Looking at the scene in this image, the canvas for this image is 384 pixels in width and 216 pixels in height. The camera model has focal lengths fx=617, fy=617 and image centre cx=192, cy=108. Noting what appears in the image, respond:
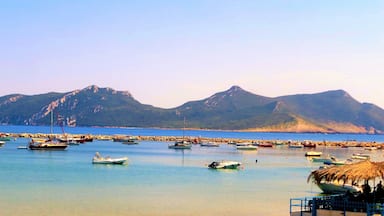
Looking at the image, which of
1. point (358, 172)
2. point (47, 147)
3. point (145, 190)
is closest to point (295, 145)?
point (47, 147)

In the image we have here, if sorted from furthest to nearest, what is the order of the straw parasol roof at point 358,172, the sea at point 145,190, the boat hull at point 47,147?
the boat hull at point 47,147, the sea at point 145,190, the straw parasol roof at point 358,172

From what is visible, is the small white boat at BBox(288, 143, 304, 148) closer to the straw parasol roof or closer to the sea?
the sea

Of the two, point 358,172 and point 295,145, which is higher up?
point 358,172

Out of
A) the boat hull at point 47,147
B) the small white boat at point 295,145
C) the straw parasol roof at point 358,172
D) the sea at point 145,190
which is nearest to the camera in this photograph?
the straw parasol roof at point 358,172

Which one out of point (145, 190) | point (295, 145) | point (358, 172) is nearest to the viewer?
point (358, 172)

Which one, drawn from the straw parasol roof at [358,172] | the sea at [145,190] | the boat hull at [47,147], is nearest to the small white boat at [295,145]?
the boat hull at [47,147]

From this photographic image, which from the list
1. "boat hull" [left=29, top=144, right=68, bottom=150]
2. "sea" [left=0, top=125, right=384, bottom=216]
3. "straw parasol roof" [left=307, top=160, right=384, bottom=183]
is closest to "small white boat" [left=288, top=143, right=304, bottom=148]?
"boat hull" [left=29, top=144, right=68, bottom=150]

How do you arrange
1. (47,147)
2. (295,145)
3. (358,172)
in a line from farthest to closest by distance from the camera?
1. (295,145)
2. (47,147)
3. (358,172)

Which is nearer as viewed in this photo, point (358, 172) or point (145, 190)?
point (358, 172)

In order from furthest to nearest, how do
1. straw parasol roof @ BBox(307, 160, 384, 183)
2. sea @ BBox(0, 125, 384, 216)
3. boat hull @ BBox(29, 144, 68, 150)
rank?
boat hull @ BBox(29, 144, 68, 150) → sea @ BBox(0, 125, 384, 216) → straw parasol roof @ BBox(307, 160, 384, 183)

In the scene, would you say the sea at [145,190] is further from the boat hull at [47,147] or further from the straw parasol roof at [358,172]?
the boat hull at [47,147]

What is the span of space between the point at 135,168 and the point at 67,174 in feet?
39.3

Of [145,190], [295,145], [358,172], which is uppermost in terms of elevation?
[358,172]

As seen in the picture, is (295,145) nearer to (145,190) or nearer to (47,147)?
(47,147)
